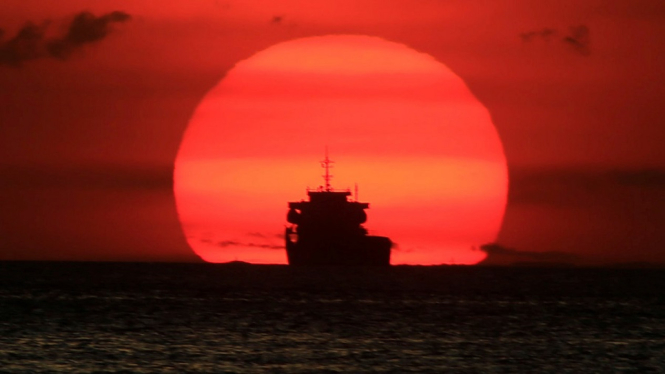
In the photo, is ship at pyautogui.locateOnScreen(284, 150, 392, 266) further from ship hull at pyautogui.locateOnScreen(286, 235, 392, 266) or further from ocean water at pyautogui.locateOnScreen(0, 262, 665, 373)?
ocean water at pyautogui.locateOnScreen(0, 262, 665, 373)

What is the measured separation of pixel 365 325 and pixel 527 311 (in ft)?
73.9

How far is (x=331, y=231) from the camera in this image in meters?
160

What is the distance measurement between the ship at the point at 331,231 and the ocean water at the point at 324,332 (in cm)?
4203

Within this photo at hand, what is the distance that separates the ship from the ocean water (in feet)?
138

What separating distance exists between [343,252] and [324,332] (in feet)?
322

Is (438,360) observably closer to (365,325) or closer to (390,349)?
(390,349)

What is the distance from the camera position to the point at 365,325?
70.6 m

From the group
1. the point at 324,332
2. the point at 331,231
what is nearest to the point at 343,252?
the point at 331,231

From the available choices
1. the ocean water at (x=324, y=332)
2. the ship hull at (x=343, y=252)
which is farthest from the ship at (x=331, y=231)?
the ocean water at (x=324, y=332)

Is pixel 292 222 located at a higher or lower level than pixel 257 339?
higher

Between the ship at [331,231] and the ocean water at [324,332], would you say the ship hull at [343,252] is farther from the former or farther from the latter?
the ocean water at [324,332]

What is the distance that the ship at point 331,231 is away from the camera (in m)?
159

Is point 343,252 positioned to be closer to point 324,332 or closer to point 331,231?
point 331,231

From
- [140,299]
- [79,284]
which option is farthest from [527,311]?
[79,284]
